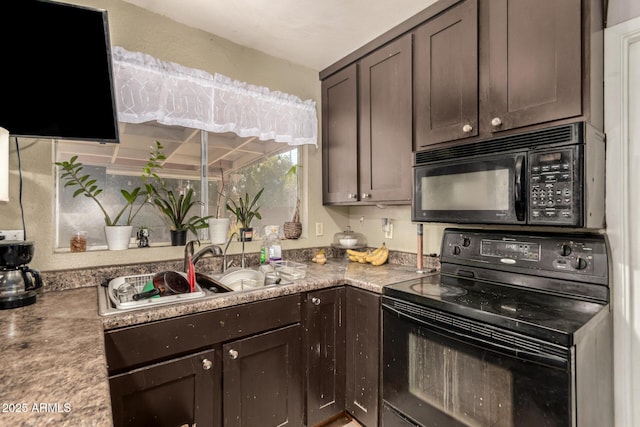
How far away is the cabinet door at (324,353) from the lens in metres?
1.68

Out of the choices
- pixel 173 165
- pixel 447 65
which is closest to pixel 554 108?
pixel 447 65

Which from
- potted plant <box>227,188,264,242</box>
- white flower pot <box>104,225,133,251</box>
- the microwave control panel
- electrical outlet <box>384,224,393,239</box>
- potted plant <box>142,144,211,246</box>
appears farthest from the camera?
electrical outlet <box>384,224,393,239</box>

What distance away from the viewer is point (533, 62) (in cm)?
131

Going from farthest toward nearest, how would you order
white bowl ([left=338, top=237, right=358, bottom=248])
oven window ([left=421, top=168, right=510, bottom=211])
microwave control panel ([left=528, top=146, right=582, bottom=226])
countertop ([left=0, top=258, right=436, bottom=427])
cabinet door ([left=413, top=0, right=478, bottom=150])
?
1. white bowl ([left=338, top=237, right=358, bottom=248])
2. cabinet door ([left=413, top=0, right=478, bottom=150])
3. oven window ([left=421, top=168, right=510, bottom=211])
4. microwave control panel ([left=528, top=146, right=582, bottom=226])
5. countertop ([left=0, top=258, right=436, bottom=427])

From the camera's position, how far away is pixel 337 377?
177 centimetres

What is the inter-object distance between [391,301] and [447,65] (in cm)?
123

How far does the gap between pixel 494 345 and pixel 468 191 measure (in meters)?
0.69

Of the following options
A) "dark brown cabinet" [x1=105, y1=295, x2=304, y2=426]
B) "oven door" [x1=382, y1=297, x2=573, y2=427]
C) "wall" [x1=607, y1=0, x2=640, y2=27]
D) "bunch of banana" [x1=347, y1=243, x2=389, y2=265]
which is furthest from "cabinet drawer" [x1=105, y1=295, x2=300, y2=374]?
"wall" [x1=607, y1=0, x2=640, y2=27]

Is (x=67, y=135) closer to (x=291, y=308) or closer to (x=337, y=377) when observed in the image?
(x=291, y=308)

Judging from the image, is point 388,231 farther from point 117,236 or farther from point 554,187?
point 117,236

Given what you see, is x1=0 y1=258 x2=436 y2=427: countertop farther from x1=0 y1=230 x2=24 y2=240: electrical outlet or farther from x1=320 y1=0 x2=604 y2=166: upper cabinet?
x1=320 y1=0 x2=604 y2=166: upper cabinet

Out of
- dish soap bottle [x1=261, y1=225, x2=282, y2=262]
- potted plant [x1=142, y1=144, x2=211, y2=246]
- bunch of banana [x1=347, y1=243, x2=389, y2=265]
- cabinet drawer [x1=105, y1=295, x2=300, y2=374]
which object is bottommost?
cabinet drawer [x1=105, y1=295, x2=300, y2=374]

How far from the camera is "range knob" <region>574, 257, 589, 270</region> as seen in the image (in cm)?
126

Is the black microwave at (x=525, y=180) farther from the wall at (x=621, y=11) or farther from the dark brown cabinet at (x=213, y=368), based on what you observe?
the dark brown cabinet at (x=213, y=368)
